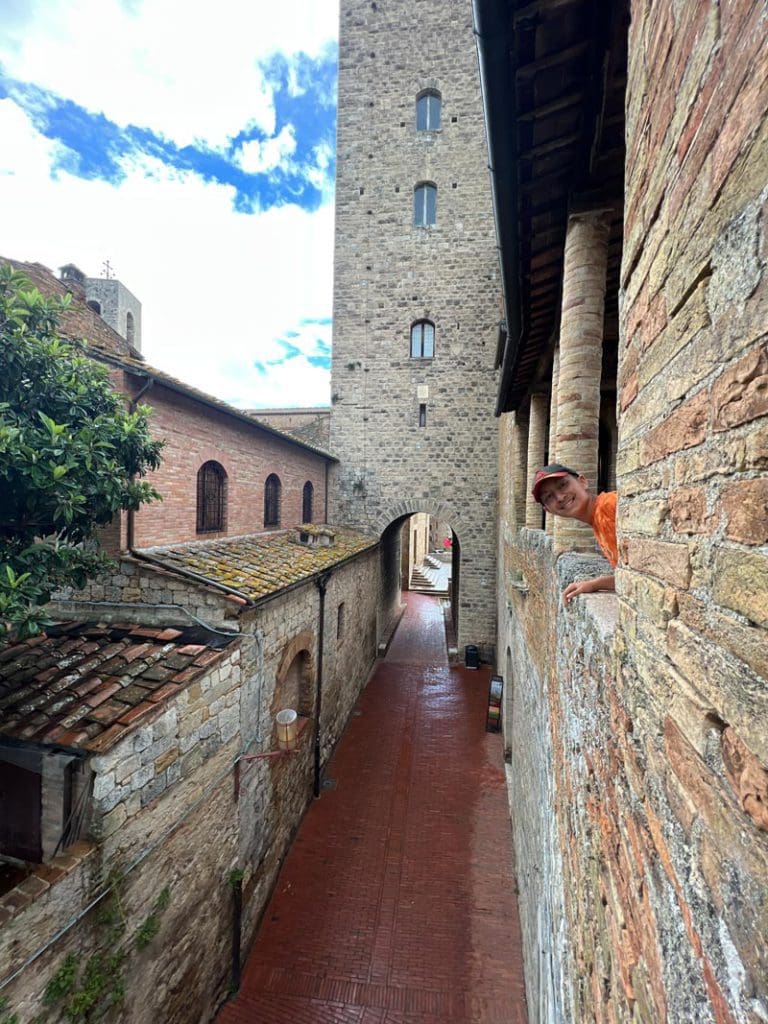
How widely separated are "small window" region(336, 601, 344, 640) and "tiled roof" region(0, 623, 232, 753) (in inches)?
192

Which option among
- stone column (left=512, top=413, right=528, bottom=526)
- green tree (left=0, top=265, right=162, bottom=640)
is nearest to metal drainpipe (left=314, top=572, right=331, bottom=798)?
stone column (left=512, top=413, right=528, bottom=526)

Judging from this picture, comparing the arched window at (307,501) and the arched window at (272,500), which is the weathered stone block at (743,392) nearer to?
the arched window at (272,500)

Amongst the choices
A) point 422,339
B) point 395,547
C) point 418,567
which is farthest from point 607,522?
point 418,567

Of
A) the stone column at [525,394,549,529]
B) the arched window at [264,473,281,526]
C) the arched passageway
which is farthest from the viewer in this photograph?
the arched passageway

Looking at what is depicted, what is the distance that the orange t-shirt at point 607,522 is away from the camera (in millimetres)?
2463

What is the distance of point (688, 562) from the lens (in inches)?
44.4

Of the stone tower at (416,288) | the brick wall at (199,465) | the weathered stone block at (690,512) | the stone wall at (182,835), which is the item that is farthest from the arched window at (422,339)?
the weathered stone block at (690,512)

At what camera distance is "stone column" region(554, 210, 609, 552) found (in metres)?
3.71

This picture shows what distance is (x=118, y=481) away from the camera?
171 inches

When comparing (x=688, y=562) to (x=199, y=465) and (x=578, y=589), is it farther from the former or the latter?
(x=199, y=465)

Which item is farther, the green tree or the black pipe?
the black pipe

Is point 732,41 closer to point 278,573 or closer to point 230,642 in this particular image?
point 230,642

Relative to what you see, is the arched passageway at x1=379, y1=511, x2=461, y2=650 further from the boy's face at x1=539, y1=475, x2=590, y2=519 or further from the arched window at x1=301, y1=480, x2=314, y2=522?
the boy's face at x1=539, y1=475, x2=590, y2=519

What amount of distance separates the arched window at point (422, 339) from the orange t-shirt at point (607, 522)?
1313 cm
